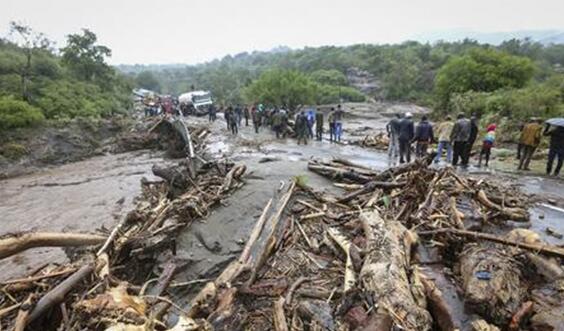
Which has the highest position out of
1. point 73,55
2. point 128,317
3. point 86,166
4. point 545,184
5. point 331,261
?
point 73,55

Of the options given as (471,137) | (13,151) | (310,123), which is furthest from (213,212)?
(13,151)

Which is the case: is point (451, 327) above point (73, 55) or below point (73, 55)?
below

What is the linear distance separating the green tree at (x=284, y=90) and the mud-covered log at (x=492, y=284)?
45.5 meters

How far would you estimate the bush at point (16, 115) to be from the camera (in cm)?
2528

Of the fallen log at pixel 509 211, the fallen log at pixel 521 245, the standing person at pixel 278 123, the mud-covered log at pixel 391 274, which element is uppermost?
the mud-covered log at pixel 391 274

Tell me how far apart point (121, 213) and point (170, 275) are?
877 centimetres

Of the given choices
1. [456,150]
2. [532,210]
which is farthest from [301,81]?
[532,210]

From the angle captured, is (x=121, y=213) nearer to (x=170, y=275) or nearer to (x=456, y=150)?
(x=170, y=275)

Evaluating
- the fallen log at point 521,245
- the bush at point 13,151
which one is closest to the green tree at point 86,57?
the bush at point 13,151

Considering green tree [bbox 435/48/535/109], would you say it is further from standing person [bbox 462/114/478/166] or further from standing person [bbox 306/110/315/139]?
standing person [bbox 462/114/478/166]

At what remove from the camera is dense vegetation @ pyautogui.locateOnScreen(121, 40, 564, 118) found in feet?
78.8

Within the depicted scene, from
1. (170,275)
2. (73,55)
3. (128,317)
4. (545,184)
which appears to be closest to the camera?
(128,317)

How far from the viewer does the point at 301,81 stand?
5184cm

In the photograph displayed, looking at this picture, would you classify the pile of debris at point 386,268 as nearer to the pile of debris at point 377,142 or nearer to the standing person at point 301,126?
the pile of debris at point 377,142
